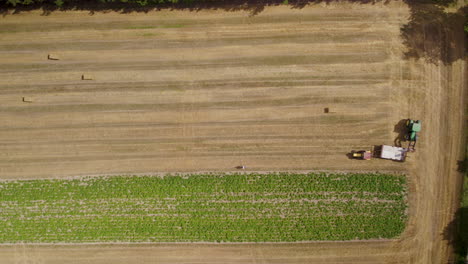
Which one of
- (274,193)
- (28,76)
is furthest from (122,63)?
(274,193)

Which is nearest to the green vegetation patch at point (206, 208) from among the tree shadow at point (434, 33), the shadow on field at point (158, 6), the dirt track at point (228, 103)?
the dirt track at point (228, 103)

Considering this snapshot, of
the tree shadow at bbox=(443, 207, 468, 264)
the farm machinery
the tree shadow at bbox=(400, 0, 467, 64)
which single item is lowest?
the tree shadow at bbox=(443, 207, 468, 264)

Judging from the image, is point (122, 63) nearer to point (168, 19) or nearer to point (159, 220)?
point (168, 19)

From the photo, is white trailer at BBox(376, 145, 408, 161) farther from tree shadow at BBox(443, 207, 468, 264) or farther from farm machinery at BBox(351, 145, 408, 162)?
tree shadow at BBox(443, 207, 468, 264)

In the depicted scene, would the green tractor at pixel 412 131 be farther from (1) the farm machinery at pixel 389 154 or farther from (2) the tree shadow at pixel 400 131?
(1) the farm machinery at pixel 389 154

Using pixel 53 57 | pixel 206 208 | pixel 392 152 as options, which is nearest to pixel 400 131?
pixel 392 152

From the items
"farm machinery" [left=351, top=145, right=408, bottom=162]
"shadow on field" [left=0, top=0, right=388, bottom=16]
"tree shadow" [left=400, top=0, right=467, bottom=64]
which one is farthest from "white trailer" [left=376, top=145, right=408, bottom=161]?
"shadow on field" [left=0, top=0, right=388, bottom=16]
